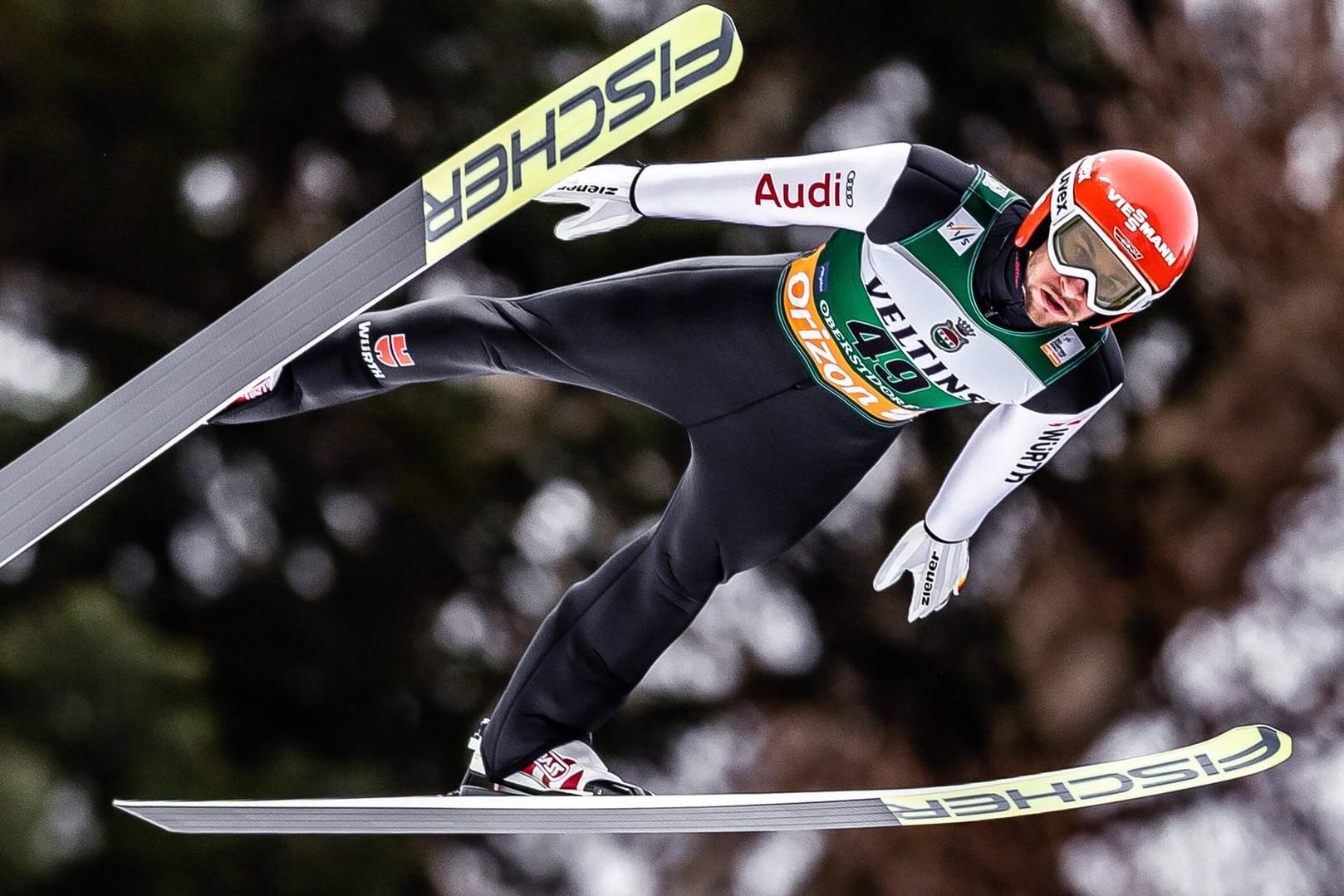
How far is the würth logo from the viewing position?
100 inches

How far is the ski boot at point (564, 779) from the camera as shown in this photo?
108 inches

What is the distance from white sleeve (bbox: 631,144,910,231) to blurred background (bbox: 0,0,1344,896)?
8.94ft

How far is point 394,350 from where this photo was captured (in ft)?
8.36

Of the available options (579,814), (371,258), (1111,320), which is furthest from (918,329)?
(579,814)

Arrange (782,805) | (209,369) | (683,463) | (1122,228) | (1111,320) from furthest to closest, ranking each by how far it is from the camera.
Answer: (683,463)
(782,805)
(209,369)
(1111,320)
(1122,228)

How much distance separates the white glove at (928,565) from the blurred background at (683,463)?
8.32 feet

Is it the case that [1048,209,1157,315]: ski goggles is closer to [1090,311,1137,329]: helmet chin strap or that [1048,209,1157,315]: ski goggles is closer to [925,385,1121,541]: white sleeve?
[1090,311,1137,329]: helmet chin strap

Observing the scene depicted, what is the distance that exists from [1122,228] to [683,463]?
3432mm

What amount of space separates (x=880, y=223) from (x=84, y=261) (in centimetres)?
370

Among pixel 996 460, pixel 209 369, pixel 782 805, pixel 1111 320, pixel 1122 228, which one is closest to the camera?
pixel 1122 228

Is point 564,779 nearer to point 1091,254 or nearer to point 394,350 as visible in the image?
point 394,350

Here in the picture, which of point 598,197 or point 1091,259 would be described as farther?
point 598,197

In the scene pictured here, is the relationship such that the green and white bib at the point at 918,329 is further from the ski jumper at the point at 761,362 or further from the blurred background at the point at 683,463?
the blurred background at the point at 683,463

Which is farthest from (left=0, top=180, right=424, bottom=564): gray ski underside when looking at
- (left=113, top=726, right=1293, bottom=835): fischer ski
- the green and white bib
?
(left=113, top=726, right=1293, bottom=835): fischer ski
